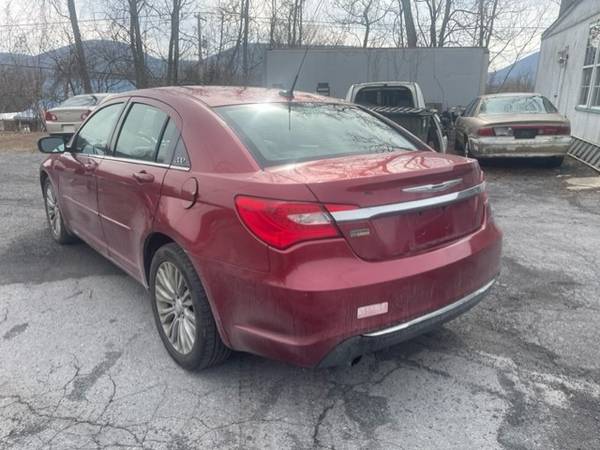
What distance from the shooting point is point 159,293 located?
3051 millimetres

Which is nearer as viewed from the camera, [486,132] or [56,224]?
[56,224]

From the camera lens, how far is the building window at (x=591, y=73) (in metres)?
11.6

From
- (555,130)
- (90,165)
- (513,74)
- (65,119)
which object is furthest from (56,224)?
(513,74)

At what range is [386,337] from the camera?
232 centimetres

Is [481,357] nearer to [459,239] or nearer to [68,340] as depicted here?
[459,239]

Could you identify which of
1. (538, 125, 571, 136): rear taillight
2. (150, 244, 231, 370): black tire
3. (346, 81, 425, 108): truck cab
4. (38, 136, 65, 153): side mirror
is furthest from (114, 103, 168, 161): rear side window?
(538, 125, 571, 136): rear taillight

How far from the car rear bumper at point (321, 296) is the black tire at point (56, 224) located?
3.07 m

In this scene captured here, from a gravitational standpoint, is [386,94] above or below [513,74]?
below

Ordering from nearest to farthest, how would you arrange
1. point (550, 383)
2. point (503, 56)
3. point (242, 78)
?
point (550, 383) → point (242, 78) → point (503, 56)

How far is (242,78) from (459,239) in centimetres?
2281

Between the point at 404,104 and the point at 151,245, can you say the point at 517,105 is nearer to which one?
the point at 404,104

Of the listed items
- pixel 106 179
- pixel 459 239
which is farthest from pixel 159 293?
pixel 459 239

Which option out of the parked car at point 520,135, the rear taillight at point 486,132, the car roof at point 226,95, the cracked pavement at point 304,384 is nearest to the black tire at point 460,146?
the parked car at point 520,135

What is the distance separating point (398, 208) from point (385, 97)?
794 centimetres
